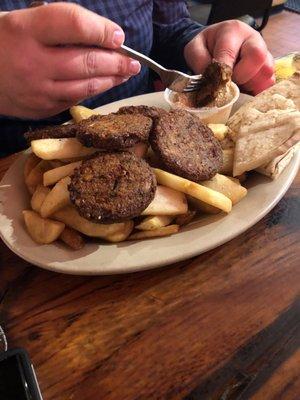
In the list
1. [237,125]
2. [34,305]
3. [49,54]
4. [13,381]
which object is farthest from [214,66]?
[13,381]

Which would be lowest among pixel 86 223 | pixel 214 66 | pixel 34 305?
pixel 34 305

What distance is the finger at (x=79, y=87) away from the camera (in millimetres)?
891

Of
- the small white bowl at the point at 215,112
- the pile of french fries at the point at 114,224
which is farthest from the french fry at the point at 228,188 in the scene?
the small white bowl at the point at 215,112

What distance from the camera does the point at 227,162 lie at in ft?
2.90

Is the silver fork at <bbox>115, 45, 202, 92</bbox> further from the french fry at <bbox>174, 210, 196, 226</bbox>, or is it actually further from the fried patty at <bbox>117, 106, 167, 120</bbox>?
the french fry at <bbox>174, 210, 196, 226</bbox>

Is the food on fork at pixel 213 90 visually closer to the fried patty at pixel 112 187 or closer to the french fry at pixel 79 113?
the french fry at pixel 79 113

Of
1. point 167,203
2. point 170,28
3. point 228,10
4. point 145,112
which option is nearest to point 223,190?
point 167,203

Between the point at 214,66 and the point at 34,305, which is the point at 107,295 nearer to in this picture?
the point at 34,305

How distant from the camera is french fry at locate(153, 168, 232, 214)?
2.47 ft

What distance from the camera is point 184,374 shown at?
62cm

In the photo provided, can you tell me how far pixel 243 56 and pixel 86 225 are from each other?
2.30 ft

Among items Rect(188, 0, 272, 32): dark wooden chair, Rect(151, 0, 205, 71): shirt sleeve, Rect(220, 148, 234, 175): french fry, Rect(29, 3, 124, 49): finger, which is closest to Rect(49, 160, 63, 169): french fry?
Rect(29, 3, 124, 49): finger

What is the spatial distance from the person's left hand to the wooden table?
51cm

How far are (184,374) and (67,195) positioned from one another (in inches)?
13.8
